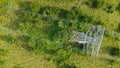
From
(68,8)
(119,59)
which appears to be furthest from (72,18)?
(119,59)

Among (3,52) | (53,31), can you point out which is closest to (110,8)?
(53,31)

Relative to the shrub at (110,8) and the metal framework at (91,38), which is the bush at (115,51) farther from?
the shrub at (110,8)

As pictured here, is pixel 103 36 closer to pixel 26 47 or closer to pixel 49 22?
pixel 49 22

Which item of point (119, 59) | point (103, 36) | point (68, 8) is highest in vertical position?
point (68, 8)

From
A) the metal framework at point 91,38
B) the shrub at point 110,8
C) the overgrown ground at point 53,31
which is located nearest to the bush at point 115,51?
the overgrown ground at point 53,31

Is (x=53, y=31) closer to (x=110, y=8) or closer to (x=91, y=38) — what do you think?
(x=91, y=38)

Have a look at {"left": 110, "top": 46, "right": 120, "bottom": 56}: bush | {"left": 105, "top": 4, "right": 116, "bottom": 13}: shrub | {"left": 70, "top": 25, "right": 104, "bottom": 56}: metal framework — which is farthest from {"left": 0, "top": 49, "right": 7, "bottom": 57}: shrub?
{"left": 105, "top": 4, "right": 116, "bottom": 13}: shrub
